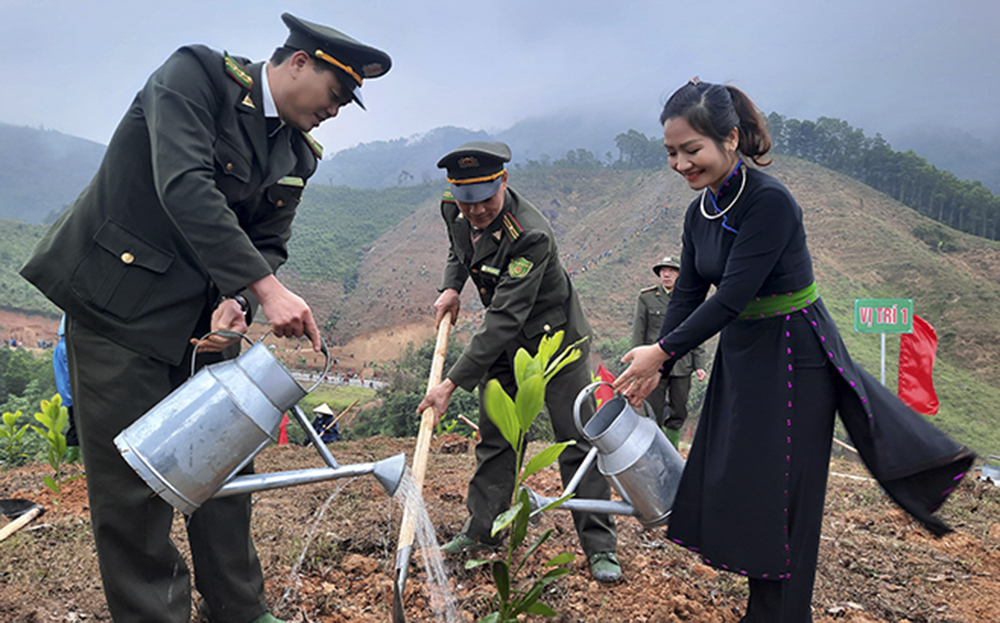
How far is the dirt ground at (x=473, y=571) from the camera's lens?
2.26m

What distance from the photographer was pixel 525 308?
8.53ft

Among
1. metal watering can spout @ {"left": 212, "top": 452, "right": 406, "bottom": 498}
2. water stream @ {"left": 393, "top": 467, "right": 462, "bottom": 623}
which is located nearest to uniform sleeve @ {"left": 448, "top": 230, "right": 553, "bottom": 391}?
water stream @ {"left": 393, "top": 467, "right": 462, "bottom": 623}

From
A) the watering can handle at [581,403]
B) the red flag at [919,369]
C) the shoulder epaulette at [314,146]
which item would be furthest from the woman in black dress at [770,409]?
the red flag at [919,369]

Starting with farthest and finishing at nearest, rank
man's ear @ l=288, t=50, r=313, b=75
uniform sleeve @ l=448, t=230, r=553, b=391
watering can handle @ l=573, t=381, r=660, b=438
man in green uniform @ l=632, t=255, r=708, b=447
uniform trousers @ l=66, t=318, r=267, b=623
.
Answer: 1. man in green uniform @ l=632, t=255, r=708, b=447
2. uniform sleeve @ l=448, t=230, r=553, b=391
3. man's ear @ l=288, t=50, r=313, b=75
4. watering can handle @ l=573, t=381, r=660, b=438
5. uniform trousers @ l=66, t=318, r=267, b=623

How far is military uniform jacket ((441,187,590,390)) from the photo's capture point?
252cm

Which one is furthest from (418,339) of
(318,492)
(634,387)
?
(634,387)

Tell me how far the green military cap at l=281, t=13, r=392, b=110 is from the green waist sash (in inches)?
55.2

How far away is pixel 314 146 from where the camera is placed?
2197mm

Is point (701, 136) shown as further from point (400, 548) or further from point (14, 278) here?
point (14, 278)

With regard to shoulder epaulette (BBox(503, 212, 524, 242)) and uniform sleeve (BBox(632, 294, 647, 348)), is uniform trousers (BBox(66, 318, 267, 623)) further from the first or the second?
uniform sleeve (BBox(632, 294, 647, 348))

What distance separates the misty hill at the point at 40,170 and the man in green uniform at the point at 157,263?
82884 mm

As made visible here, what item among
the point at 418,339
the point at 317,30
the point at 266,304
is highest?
the point at 317,30

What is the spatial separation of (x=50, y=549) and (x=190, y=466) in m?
2.30

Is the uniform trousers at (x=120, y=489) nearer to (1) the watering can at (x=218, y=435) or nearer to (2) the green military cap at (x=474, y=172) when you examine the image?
(1) the watering can at (x=218, y=435)
